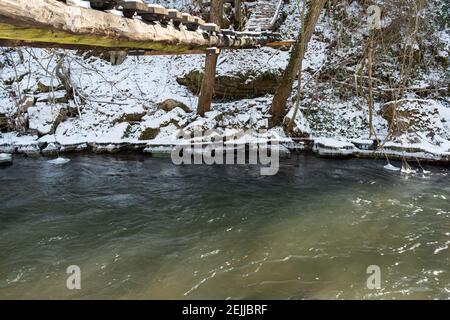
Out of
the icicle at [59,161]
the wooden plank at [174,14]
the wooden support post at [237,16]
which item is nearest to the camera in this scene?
the wooden plank at [174,14]

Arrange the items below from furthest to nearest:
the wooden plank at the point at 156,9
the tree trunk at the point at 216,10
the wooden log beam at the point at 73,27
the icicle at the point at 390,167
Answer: the tree trunk at the point at 216,10 → the icicle at the point at 390,167 → the wooden plank at the point at 156,9 → the wooden log beam at the point at 73,27

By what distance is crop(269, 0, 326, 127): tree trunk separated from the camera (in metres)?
9.62

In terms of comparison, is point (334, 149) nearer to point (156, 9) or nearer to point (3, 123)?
point (156, 9)

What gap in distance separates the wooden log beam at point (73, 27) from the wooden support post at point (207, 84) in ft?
15.5

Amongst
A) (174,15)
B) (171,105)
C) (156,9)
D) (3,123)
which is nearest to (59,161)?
(3,123)

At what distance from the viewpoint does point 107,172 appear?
28.7ft

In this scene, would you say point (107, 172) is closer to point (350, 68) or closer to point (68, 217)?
point (68, 217)

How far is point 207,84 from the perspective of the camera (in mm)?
10961

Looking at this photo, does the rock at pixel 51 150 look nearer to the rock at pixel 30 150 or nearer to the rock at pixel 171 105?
the rock at pixel 30 150

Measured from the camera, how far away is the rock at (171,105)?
1149 centimetres

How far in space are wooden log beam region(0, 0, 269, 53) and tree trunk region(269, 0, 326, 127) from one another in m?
4.89

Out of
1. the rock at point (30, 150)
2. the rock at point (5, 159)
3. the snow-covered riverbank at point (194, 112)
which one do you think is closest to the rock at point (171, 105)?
the snow-covered riverbank at point (194, 112)

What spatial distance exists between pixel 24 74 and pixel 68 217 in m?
8.59
